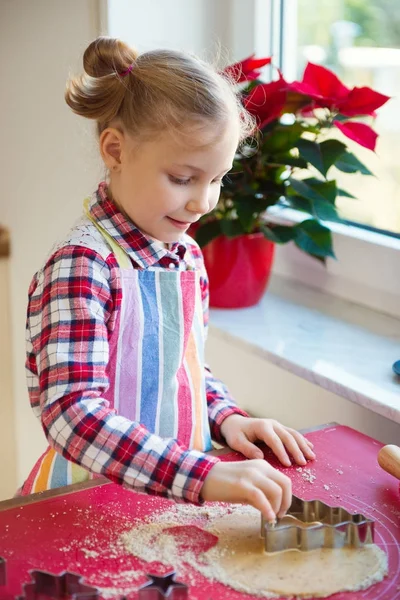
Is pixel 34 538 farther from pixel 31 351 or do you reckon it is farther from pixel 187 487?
pixel 31 351

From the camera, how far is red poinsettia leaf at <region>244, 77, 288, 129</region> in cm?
133

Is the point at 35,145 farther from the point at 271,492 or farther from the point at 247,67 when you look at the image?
the point at 271,492

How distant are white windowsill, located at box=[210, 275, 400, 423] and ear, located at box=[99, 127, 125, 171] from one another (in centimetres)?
45

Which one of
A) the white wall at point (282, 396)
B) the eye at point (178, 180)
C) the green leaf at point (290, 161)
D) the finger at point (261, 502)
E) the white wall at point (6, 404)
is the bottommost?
the white wall at point (6, 404)

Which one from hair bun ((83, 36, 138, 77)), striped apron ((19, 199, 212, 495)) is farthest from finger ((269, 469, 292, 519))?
hair bun ((83, 36, 138, 77))

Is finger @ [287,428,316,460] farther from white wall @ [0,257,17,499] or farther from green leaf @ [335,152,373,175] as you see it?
white wall @ [0,257,17,499]

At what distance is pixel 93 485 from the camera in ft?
3.05

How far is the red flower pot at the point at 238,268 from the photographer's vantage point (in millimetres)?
1463

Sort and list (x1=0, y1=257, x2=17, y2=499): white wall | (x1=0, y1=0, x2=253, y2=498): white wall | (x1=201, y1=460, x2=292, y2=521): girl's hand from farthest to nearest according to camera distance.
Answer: (x1=0, y1=257, x2=17, y2=499): white wall
(x1=0, y1=0, x2=253, y2=498): white wall
(x1=201, y1=460, x2=292, y2=521): girl's hand

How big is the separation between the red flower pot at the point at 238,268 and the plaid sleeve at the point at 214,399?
0.28 metres

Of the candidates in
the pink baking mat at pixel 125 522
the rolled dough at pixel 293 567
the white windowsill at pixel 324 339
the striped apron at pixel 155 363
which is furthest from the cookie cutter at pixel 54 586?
the white windowsill at pixel 324 339

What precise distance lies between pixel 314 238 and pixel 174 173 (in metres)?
0.53

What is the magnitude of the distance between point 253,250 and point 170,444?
0.66 metres

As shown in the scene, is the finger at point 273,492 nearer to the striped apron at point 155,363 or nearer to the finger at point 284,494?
the finger at point 284,494
